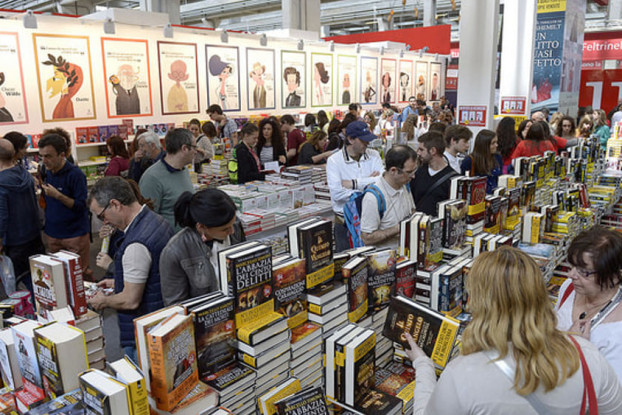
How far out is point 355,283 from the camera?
2199 millimetres

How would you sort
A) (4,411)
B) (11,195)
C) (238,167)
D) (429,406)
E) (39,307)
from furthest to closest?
(238,167) → (11,195) → (39,307) → (4,411) → (429,406)

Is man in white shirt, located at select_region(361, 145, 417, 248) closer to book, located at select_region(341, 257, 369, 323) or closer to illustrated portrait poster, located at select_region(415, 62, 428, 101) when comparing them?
book, located at select_region(341, 257, 369, 323)

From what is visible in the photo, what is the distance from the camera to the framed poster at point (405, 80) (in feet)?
51.0

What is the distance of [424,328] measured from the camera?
1.94 meters

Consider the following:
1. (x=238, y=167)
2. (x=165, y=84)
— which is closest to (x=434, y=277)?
(x=238, y=167)

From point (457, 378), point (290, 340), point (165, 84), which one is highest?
point (165, 84)

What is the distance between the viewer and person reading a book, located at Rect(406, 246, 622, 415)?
1388 mm

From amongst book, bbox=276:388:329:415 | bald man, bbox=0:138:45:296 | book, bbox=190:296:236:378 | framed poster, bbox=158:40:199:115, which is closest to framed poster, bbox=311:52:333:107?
framed poster, bbox=158:40:199:115

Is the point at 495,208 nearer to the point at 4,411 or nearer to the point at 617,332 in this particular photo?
the point at 617,332

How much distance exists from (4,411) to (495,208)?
299cm

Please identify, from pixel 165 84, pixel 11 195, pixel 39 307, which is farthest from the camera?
pixel 165 84

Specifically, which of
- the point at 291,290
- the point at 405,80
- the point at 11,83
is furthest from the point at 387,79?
the point at 291,290

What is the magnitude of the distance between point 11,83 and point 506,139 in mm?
6830

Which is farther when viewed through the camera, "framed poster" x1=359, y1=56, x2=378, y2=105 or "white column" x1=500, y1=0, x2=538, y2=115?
"framed poster" x1=359, y1=56, x2=378, y2=105
